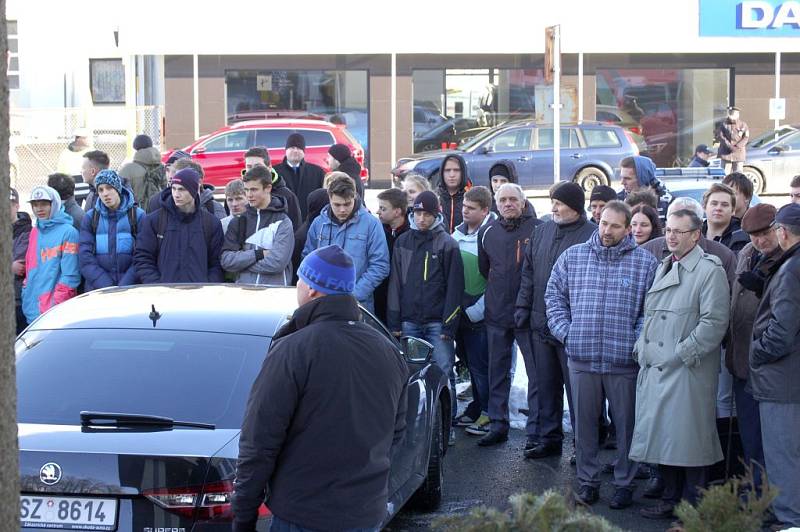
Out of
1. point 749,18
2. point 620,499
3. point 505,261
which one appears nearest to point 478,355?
point 505,261

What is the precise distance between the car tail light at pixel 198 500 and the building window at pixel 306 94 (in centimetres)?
2402

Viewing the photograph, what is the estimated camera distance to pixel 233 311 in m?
5.31

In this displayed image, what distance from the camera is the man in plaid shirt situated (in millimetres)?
6762

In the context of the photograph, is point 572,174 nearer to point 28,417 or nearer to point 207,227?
point 207,227

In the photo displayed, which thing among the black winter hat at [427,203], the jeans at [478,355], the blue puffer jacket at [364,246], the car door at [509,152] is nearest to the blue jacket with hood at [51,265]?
the blue puffer jacket at [364,246]

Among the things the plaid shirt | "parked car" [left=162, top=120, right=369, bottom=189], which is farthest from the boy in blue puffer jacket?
"parked car" [left=162, top=120, right=369, bottom=189]

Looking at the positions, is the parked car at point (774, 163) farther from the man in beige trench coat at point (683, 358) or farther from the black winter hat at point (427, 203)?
the man in beige trench coat at point (683, 358)

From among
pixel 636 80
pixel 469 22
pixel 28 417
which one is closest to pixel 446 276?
pixel 28 417

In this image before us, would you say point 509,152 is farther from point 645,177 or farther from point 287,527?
point 287,527

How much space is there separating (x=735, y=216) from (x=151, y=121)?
69.6ft

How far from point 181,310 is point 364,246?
3.37 meters

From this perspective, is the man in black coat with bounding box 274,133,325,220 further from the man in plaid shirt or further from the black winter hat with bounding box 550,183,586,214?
the man in plaid shirt

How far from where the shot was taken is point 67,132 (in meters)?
27.5

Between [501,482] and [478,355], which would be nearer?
[501,482]
